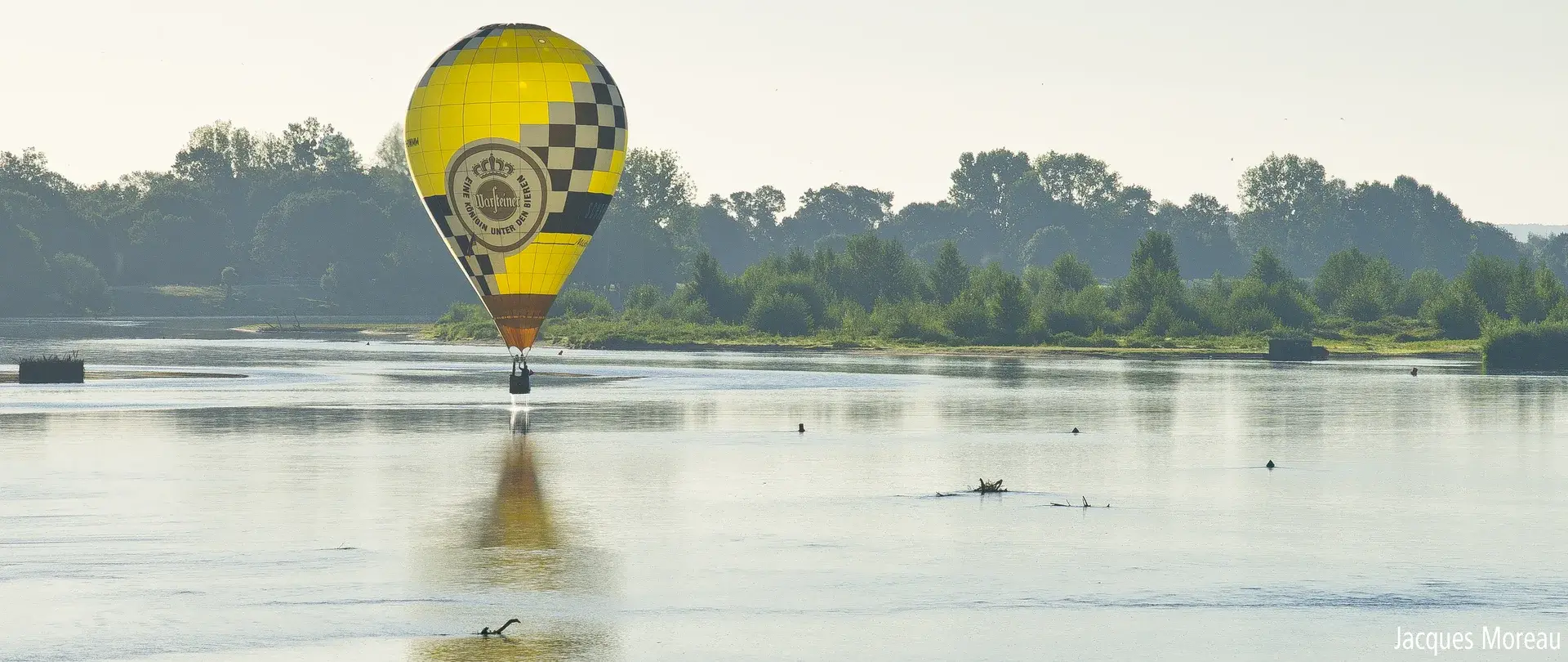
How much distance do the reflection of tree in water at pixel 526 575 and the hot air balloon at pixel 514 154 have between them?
18334mm

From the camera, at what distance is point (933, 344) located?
127125mm

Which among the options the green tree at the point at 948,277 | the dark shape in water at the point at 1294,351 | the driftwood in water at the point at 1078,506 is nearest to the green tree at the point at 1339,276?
the green tree at the point at 948,277

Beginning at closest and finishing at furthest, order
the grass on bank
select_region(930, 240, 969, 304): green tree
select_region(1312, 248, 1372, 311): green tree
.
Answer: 1. the grass on bank
2. select_region(930, 240, 969, 304): green tree
3. select_region(1312, 248, 1372, 311): green tree

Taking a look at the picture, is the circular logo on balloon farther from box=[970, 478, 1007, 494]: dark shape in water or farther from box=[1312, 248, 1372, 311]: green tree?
box=[1312, 248, 1372, 311]: green tree

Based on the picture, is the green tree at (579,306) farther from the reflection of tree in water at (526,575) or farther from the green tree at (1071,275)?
the reflection of tree in water at (526,575)

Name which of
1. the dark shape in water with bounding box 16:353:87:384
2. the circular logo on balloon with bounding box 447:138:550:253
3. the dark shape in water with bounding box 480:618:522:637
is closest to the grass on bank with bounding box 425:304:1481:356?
the dark shape in water with bounding box 16:353:87:384

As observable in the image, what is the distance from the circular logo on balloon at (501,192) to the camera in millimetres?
51688

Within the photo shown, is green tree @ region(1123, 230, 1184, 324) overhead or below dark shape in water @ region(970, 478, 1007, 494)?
overhead

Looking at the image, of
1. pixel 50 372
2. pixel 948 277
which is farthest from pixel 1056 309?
pixel 50 372

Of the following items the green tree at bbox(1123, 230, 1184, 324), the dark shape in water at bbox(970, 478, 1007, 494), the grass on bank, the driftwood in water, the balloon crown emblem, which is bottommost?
the driftwood in water

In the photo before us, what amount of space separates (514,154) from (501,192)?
1.19 m

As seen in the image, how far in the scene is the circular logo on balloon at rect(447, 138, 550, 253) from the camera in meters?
51.7

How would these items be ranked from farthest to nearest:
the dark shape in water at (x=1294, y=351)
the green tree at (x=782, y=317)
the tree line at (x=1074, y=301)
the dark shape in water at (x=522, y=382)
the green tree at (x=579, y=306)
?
1. the green tree at (x=579, y=306)
2. the green tree at (x=782, y=317)
3. the tree line at (x=1074, y=301)
4. the dark shape in water at (x=1294, y=351)
5. the dark shape in water at (x=522, y=382)

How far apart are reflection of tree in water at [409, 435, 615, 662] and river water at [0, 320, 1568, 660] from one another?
3.2 inches
